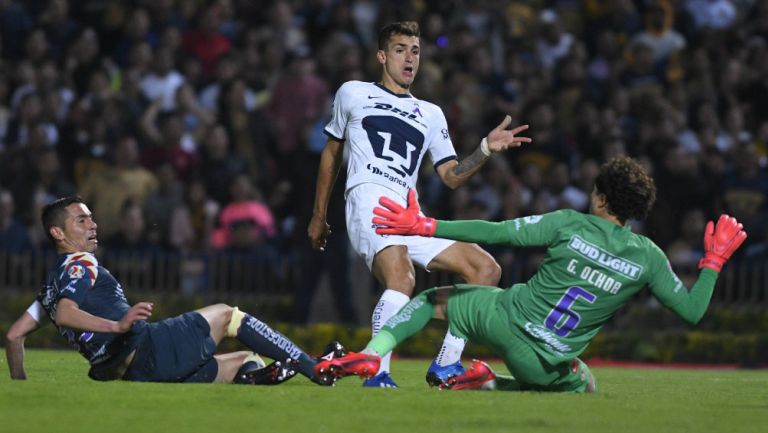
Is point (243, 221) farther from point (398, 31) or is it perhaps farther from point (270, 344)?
point (270, 344)

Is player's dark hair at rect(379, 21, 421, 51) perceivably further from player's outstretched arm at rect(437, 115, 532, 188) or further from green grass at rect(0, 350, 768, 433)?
green grass at rect(0, 350, 768, 433)

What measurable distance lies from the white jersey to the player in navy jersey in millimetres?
1592

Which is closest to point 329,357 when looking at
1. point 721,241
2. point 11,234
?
point 721,241

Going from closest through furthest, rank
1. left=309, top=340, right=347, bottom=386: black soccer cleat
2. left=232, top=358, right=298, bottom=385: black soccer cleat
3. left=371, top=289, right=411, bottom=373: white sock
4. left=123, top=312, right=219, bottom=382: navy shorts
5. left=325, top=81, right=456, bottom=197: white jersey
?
left=309, top=340, right=347, bottom=386: black soccer cleat → left=123, top=312, right=219, bottom=382: navy shorts → left=232, top=358, right=298, bottom=385: black soccer cleat → left=371, top=289, right=411, bottom=373: white sock → left=325, top=81, right=456, bottom=197: white jersey

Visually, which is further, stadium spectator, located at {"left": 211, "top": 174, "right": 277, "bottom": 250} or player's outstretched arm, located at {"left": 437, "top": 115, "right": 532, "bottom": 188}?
stadium spectator, located at {"left": 211, "top": 174, "right": 277, "bottom": 250}

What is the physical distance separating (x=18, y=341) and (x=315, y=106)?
983 centimetres

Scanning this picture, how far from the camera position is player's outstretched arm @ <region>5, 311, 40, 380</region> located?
9.08 metres

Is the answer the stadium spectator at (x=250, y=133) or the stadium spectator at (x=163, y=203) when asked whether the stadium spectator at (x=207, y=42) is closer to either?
the stadium spectator at (x=250, y=133)

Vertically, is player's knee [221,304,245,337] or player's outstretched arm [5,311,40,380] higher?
player's knee [221,304,245,337]

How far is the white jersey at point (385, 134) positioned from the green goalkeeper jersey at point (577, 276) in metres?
1.88

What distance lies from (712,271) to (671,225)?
9.03 meters

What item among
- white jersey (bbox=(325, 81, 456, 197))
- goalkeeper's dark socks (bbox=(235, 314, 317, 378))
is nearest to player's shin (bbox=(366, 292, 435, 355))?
goalkeeper's dark socks (bbox=(235, 314, 317, 378))

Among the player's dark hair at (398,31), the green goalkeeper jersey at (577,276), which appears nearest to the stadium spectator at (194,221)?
the player's dark hair at (398,31)

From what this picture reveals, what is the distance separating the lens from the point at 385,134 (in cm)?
1045
